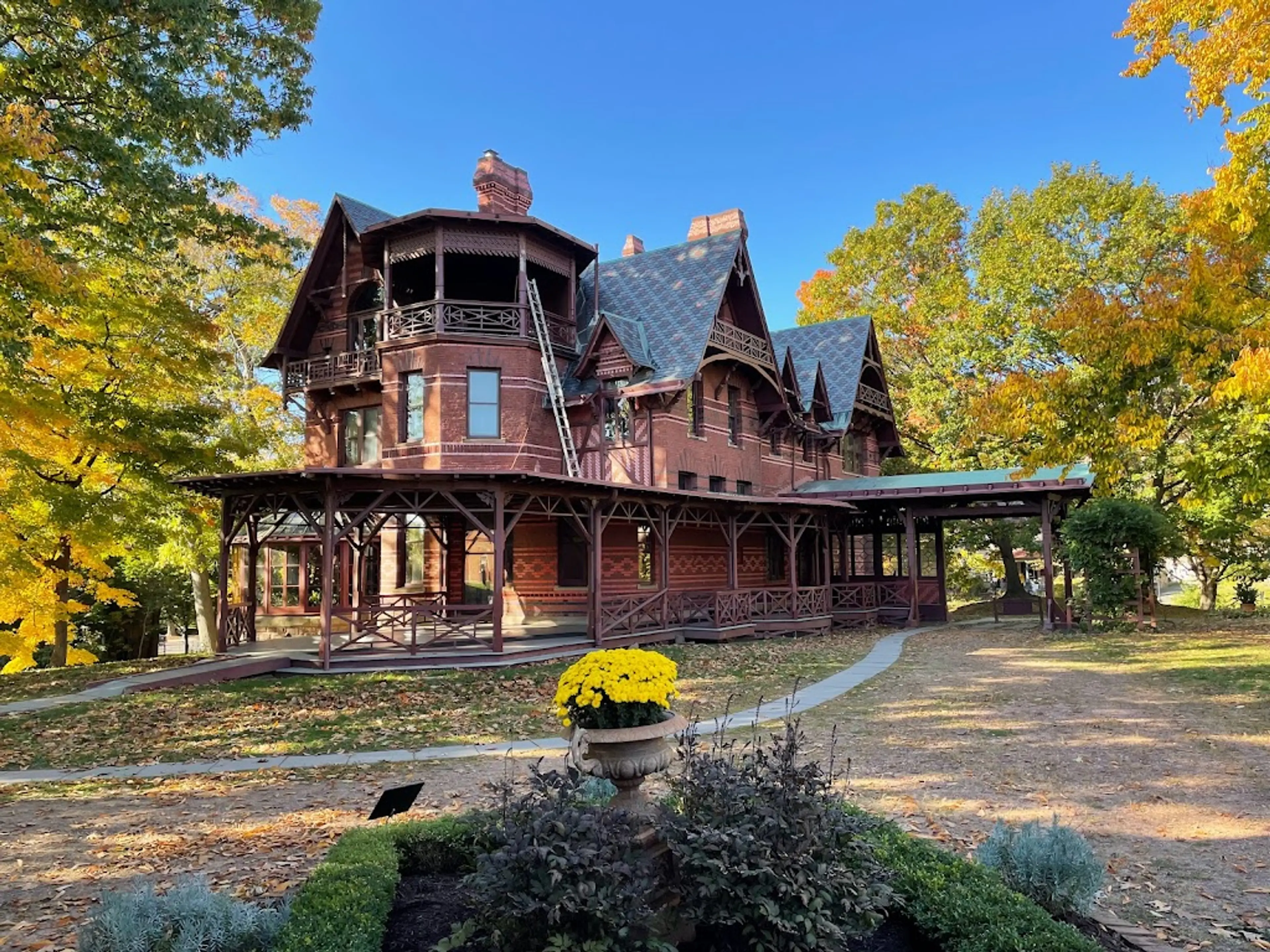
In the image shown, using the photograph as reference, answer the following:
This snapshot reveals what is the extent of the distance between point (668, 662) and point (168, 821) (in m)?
5.74

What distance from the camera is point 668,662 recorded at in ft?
17.1

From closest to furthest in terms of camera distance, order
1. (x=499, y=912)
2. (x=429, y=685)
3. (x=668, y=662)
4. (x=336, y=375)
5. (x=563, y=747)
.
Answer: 1. (x=499, y=912)
2. (x=668, y=662)
3. (x=563, y=747)
4. (x=429, y=685)
5. (x=336, y=375)

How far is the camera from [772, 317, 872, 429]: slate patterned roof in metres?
31.6

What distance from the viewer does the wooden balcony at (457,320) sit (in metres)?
21.6

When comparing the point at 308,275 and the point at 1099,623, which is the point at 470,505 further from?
the point at 1099,623

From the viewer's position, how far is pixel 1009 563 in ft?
117

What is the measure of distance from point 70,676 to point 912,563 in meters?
23.7

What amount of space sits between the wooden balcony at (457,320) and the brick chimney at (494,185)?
3652 mm

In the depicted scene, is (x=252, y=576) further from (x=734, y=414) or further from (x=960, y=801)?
(x=960, y=801)

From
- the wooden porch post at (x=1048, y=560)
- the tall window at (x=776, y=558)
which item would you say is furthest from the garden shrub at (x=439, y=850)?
the tall window at (x=776, y=558)

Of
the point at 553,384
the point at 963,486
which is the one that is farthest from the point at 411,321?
the point at 963,486

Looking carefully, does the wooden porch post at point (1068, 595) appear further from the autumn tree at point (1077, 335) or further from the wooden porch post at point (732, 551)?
the wooden porch post at point (732, 551)

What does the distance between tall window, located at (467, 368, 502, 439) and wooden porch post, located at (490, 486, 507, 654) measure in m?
5.44

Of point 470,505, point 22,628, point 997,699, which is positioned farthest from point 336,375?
point 997,699
